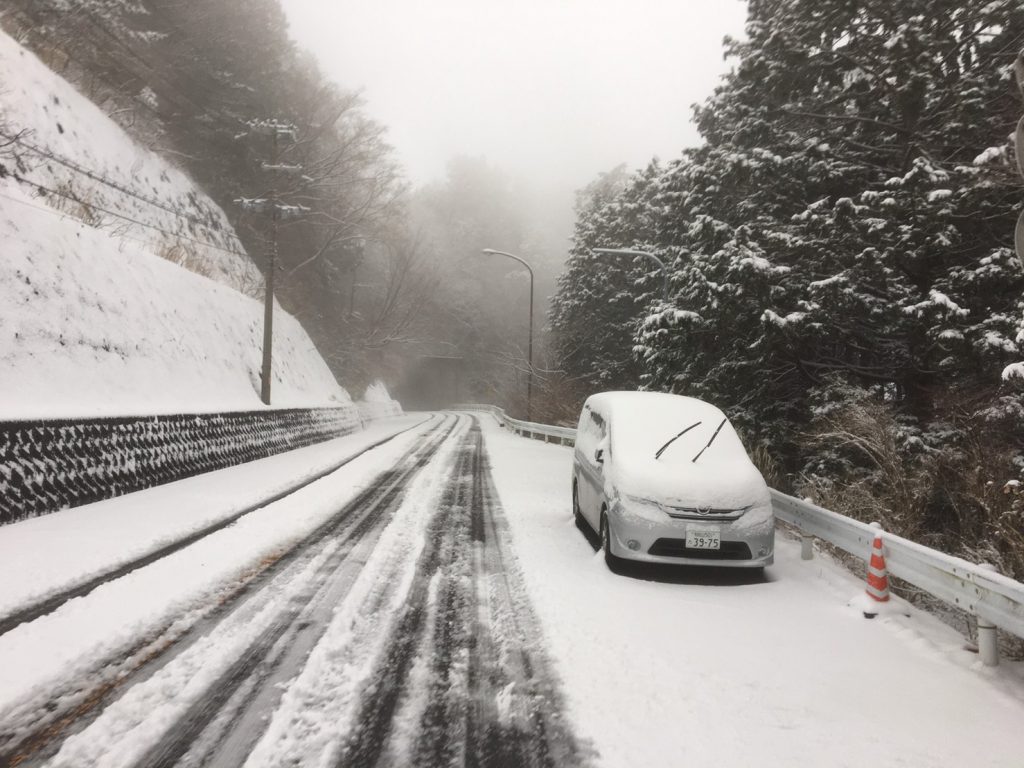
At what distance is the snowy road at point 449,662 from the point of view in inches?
110

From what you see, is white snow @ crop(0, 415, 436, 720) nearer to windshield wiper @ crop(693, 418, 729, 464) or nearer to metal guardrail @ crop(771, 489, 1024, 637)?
windshield wiper @ crop(693, 418, 729, 464)

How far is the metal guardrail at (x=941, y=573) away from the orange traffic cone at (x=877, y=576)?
0.05m

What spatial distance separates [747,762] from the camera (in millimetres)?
2721

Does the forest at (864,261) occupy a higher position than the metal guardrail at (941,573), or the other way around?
the forest at (864,261)

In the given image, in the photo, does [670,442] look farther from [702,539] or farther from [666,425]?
[702,539]

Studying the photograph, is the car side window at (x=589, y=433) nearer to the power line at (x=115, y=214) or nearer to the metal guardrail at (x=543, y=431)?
the metal guardrail at (x=543, y=431)

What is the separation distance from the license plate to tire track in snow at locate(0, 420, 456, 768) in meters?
3.69

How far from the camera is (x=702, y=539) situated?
Result: 542 centimetres

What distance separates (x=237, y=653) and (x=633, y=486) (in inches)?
143

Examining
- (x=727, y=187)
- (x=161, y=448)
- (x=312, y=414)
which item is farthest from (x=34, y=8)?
(x=727, y=187)

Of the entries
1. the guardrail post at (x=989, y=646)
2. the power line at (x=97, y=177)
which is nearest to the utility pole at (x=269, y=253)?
the power line at (x=97, y=177)

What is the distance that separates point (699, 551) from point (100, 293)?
43.4ft

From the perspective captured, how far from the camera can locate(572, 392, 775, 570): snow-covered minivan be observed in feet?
17.9

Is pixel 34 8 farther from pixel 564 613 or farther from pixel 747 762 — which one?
pixel 747 762
